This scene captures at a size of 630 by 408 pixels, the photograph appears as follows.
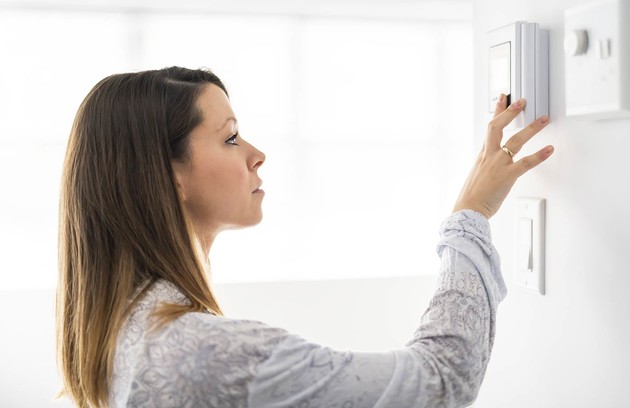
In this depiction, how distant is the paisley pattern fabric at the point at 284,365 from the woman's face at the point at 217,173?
0.20m

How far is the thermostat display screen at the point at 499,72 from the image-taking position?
966mm

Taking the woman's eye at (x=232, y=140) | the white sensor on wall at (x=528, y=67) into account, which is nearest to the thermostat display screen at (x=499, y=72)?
the white sensor on wall at (x=528, y=67)

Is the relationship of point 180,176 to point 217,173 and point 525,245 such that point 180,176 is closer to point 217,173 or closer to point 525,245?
point 217,173

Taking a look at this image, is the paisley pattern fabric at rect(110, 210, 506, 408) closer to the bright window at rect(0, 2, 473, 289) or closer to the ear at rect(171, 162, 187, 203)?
the ear at rect(171, 162, 187, 203)

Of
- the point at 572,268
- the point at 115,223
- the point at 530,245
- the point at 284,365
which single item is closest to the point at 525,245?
the point at 530,245

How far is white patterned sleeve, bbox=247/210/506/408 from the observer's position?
2.53ft

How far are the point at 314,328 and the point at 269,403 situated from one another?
223cm

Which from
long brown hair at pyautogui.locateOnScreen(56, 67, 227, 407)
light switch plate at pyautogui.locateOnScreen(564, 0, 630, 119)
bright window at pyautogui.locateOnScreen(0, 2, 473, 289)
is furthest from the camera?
bright window at pyautogui.locateOnScreen(0, 2, 473, 289)

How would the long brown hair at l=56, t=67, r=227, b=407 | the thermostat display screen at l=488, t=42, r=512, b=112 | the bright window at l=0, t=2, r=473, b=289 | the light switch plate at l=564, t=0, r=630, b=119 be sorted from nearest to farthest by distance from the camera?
the light switch plate at l=564, t=0, r=630, b=119 → the long brown hair at l=56, t=67, r=227, b=407 → the thermostat display screen at l=488, t=42, r=512, b=112 → the bright window at l=0, t=2, r=473, b=289

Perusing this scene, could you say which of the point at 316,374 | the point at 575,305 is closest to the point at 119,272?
the point at 316,374

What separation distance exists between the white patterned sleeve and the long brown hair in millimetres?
149

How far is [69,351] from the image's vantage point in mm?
952

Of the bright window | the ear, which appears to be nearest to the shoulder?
the ear

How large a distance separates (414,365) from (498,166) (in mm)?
307
